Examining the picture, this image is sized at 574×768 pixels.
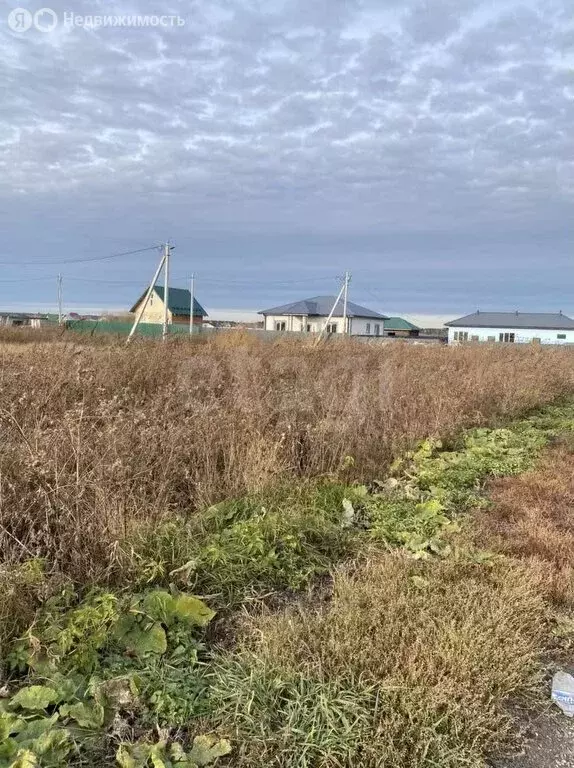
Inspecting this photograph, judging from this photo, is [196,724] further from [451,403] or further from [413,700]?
[451,403]

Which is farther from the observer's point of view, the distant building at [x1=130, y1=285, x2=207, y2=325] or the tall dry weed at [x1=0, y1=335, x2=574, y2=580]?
the distant building at [x1=130, y1=285, x2=207, y2=325]

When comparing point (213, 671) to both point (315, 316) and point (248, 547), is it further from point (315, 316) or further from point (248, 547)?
point (315, 316)

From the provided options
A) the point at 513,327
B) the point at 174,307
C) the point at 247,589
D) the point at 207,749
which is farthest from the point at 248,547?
the point at 513,327

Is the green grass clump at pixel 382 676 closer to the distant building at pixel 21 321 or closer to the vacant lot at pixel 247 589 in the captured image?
the vacant lot at pixel 247 589

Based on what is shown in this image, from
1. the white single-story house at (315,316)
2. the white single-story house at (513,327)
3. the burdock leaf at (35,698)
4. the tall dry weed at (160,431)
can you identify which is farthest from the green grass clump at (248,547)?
the white single-story house at (513,327)

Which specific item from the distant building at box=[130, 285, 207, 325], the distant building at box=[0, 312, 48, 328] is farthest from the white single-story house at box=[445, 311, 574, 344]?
the distant building at box=[0, 312, 48, 328]

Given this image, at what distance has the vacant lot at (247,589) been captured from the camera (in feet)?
7.16

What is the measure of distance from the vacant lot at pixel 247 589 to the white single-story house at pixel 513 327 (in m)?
65.8

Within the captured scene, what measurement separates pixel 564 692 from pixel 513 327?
72928 millimetres

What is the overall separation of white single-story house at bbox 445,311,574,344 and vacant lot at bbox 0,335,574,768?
65.8 meters

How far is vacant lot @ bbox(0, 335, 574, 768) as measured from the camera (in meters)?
2.18

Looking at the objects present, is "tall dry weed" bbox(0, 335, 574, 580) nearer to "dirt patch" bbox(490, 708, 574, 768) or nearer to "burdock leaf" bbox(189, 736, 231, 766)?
"burdock leaf" bbox(189, 736, 231, 766)

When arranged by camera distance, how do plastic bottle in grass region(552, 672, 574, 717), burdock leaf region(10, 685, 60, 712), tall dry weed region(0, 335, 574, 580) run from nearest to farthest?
burdock leaf region(10, 685, 60, 712) < plastic bottle in grass region(552, 672, 574, 717) < tall dry weed region(0, 335, 574, 580)

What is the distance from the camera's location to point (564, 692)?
2559mm
